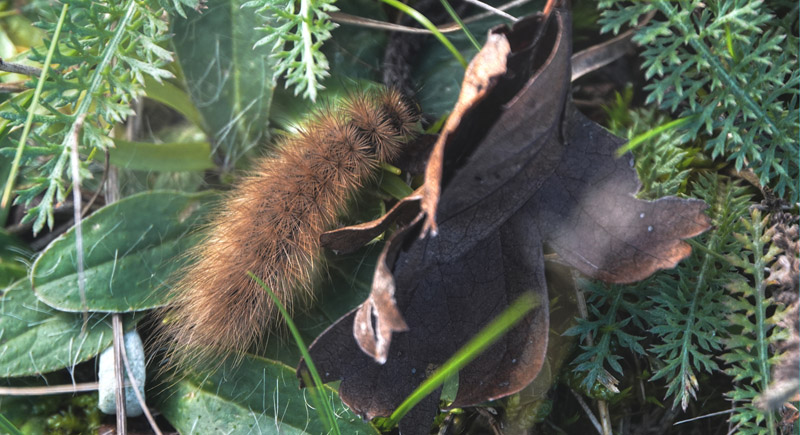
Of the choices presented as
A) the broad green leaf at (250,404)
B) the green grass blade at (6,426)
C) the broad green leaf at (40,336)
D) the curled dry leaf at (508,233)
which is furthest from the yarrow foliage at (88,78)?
the curled dry leaf at (508,233)

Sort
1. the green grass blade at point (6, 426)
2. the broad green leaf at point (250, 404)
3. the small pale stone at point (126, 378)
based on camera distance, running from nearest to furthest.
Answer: the green grass blade at point (6, 426) < the broad green leaf at point (250, 404) < the small pale stone at point (126, 378)

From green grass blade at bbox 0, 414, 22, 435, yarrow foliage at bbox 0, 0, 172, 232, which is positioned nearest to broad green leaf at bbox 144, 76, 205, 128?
yarrow foliage at bbox 0, 0, 172, 232

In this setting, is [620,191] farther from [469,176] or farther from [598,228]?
[469,176]

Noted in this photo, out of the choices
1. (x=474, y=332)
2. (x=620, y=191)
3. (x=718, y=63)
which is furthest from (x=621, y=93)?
(x=474, y=332)

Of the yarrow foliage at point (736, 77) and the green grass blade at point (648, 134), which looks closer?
the green grass blade at point (648, 134)

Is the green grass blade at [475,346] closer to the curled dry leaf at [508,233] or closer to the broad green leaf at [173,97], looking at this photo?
the curled dry leaf at [508,233]

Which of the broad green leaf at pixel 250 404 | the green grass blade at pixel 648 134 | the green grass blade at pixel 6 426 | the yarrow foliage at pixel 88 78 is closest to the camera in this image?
the green grass blade at pixel 648 134

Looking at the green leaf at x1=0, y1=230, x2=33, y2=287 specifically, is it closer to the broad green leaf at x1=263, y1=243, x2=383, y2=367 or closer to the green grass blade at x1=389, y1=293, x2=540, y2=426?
the broad green leaf at x1=263, y1=243, x2=383, y2=367
